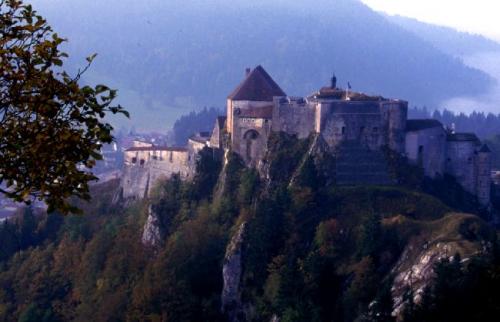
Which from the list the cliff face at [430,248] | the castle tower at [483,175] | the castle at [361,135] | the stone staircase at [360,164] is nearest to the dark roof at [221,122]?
the castle at [361,135]

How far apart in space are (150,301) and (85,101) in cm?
2690

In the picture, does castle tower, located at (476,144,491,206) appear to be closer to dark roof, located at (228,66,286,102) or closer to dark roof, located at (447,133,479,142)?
dark roof, located at (447,133,479,142)

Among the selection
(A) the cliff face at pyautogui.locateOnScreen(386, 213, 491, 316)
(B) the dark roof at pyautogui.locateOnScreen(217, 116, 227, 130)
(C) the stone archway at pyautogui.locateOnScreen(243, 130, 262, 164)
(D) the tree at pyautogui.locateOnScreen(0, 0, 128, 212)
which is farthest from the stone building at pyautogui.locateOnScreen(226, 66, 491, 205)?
(D) the tree at pyautogui.locateOnScreen(0, 0, 128, 212)

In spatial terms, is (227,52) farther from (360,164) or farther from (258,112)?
(360,164)

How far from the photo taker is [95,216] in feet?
172

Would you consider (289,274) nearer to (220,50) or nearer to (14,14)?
(14,14)

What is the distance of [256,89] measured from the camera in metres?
41.8

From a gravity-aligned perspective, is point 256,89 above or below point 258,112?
above

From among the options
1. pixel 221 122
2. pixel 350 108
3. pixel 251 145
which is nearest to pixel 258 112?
pixel 251 145

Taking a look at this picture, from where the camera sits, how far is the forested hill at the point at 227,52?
167125 millimetres

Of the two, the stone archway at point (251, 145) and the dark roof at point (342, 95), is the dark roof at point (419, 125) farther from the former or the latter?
the stone archway at point (251, 145)

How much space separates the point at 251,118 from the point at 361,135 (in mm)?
5699

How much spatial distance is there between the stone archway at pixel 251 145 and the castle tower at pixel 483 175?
9902 millimetres

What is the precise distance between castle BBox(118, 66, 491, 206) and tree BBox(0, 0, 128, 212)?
1059 inches
